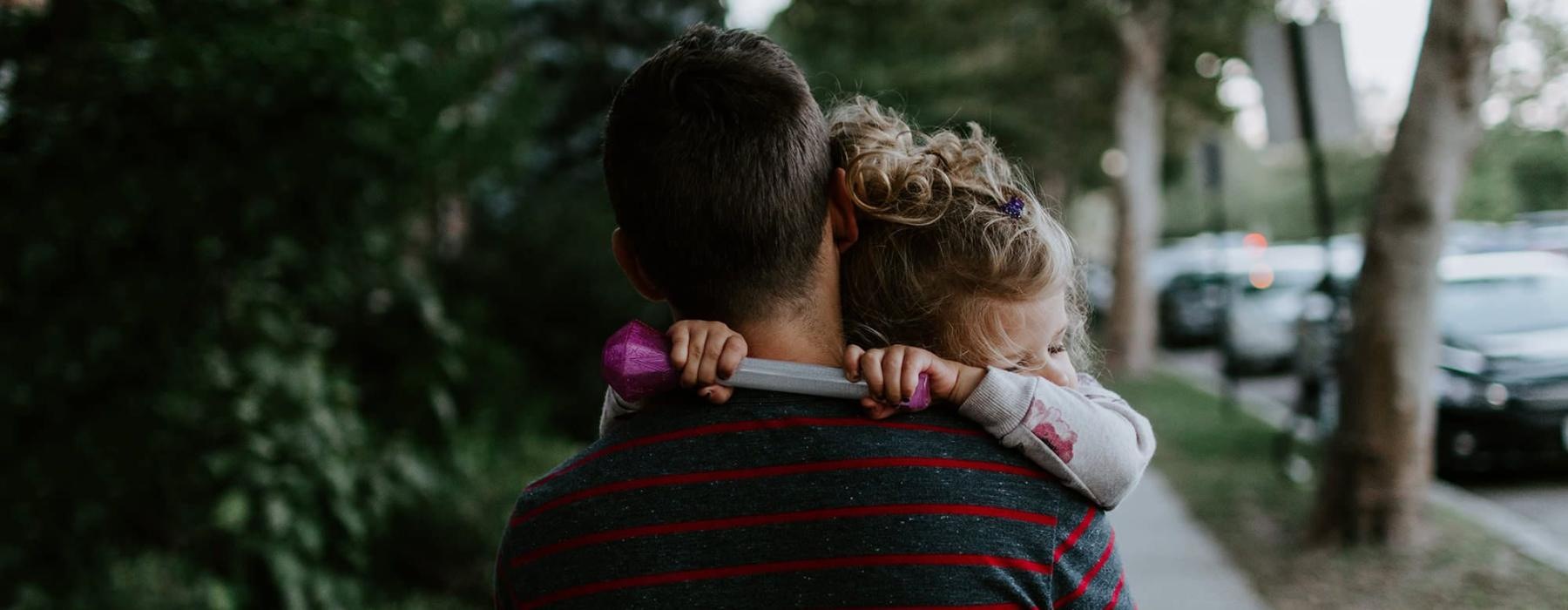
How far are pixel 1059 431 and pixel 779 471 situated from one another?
35cm

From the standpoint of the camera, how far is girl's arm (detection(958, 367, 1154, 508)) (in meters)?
1.43

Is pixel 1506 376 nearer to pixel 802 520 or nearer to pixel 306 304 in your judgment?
pixel 306 304

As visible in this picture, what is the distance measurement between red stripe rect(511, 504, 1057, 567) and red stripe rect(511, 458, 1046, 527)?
0.15 ft

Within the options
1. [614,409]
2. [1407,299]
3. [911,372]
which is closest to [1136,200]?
[1407,299]

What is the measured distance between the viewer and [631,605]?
4.53 ft

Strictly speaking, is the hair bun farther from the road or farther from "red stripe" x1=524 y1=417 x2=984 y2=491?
the road

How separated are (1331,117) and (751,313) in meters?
7.24

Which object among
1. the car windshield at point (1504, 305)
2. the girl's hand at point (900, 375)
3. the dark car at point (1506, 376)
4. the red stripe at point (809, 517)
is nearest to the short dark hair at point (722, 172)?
the girl's hand at point (900, 375)

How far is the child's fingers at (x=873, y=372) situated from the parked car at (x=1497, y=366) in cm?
722

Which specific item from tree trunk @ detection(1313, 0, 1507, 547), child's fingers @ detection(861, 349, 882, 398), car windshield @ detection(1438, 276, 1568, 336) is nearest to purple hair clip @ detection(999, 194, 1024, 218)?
child's fingers @ detection(861, 349, 882, 398)

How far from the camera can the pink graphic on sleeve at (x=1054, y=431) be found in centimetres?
143

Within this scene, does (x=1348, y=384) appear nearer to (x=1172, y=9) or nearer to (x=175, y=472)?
(x=175, y=472)

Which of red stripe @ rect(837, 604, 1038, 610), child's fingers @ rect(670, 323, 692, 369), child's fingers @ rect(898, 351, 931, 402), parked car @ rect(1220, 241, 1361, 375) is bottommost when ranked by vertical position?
parked car @ rect(1220, 241, 1361, 375)

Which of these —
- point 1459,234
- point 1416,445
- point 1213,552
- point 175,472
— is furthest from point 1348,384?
point 1459,234
